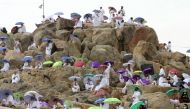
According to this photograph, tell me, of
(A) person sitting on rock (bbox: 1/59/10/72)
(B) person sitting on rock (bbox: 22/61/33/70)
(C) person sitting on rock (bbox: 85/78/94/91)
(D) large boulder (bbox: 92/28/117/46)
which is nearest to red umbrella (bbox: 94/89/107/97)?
(C) person sitting on rock (bbox: 85/78/94/91)

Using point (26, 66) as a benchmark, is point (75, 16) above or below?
above

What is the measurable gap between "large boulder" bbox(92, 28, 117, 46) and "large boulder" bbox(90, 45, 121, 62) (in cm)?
150

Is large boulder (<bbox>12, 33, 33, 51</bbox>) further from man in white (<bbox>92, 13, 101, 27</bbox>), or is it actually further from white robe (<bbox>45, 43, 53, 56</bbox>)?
white robe (<bbox>45, 43, 53, 56</bbox>)

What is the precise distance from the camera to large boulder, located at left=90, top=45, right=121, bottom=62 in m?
37.2

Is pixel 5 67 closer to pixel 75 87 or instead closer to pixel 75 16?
pixel 75 87

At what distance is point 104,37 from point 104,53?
3325 millimetres

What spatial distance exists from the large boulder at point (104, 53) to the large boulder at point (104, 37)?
59.2 inches

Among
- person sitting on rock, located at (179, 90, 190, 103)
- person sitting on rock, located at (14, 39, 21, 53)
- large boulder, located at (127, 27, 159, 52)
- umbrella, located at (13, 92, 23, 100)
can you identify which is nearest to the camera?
person sitting on rock, located at (179, 90, 190, 103)

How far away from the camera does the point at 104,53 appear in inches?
1478

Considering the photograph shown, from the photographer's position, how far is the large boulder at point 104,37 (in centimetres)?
4044

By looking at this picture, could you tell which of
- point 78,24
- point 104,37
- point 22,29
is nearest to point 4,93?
point 104,37

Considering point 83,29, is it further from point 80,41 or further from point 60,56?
point 60,56

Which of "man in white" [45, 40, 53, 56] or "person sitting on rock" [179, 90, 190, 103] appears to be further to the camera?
"man in white" [45, 40, 53, 56]

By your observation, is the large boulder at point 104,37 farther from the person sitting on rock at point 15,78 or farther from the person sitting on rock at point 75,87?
the person sitting on rock at point 15,78
